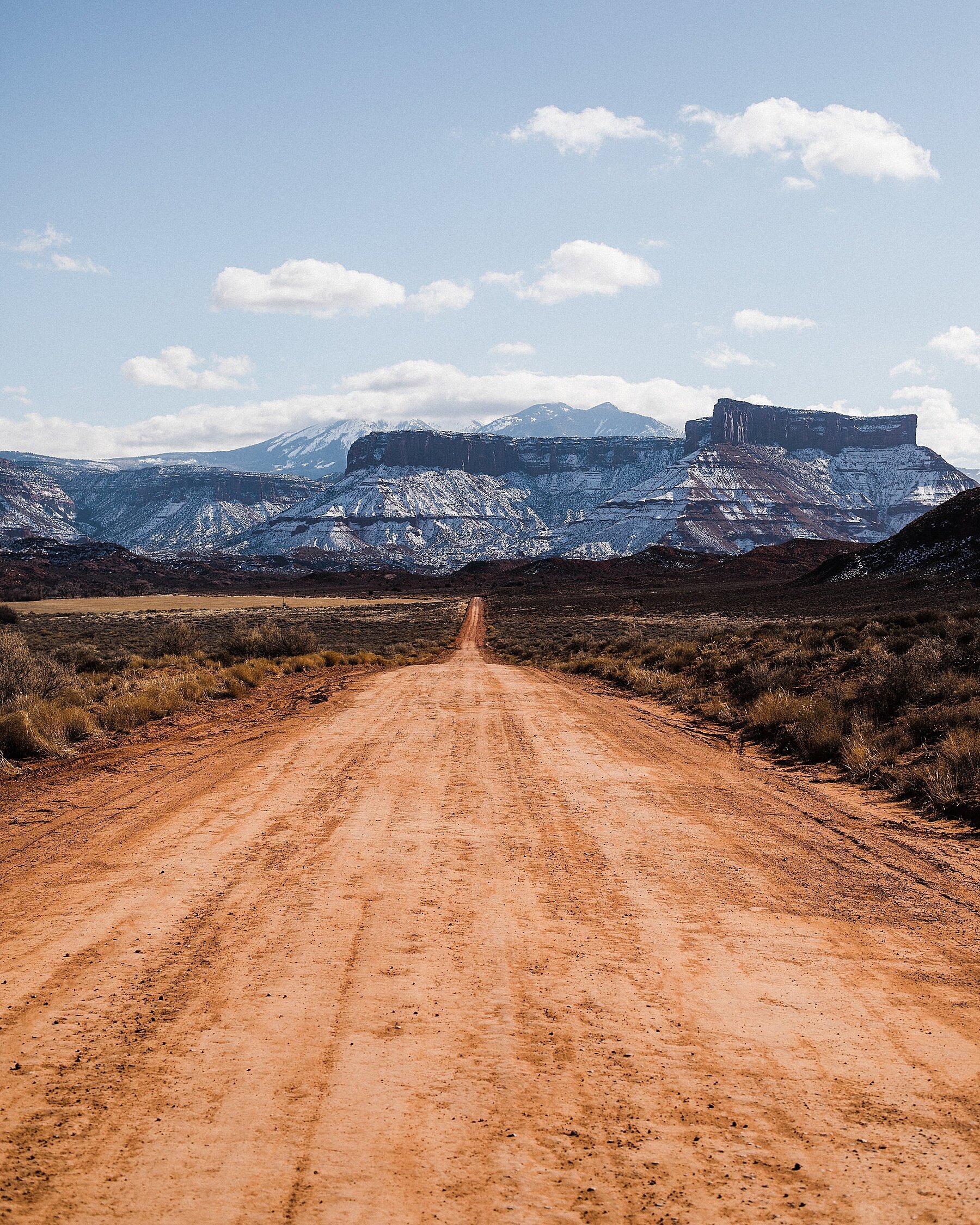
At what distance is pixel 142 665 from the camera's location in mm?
21141

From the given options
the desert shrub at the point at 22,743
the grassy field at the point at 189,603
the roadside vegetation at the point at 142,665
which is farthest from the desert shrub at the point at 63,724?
the grassy field at the point at 189,603

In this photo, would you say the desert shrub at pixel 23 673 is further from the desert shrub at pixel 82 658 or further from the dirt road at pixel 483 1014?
the dirt road at pixel 483 1014

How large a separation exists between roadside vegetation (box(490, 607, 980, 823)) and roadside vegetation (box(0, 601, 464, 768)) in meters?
8.11

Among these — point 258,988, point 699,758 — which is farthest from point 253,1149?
point 699,758

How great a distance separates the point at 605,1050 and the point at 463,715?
1079 cm

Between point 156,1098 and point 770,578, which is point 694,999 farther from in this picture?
point 770,578

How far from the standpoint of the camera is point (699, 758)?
11.6m

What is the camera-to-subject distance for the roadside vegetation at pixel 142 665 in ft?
41.0

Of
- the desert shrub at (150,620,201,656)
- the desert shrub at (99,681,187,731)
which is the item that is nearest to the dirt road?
the desert shrub at (99,681,187,731)

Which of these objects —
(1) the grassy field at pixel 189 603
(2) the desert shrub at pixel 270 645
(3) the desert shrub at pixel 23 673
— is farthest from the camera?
(1) the grassy field at pixel 189 603

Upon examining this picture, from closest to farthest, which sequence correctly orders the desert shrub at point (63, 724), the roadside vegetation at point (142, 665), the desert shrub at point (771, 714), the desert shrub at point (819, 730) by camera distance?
the desert shrub at point (819, 730) → the desert shrub at point (63, 724) → the roadside vegetation at point (142, 665) → the desert shrub at point (771, 714)

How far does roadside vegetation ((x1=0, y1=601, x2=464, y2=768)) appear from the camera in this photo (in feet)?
41.0

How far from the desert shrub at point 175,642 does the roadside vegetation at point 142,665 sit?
0.14 ft

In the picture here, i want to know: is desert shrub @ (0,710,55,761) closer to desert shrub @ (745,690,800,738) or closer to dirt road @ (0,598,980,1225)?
dirt road @ (0,598,980,1225)
